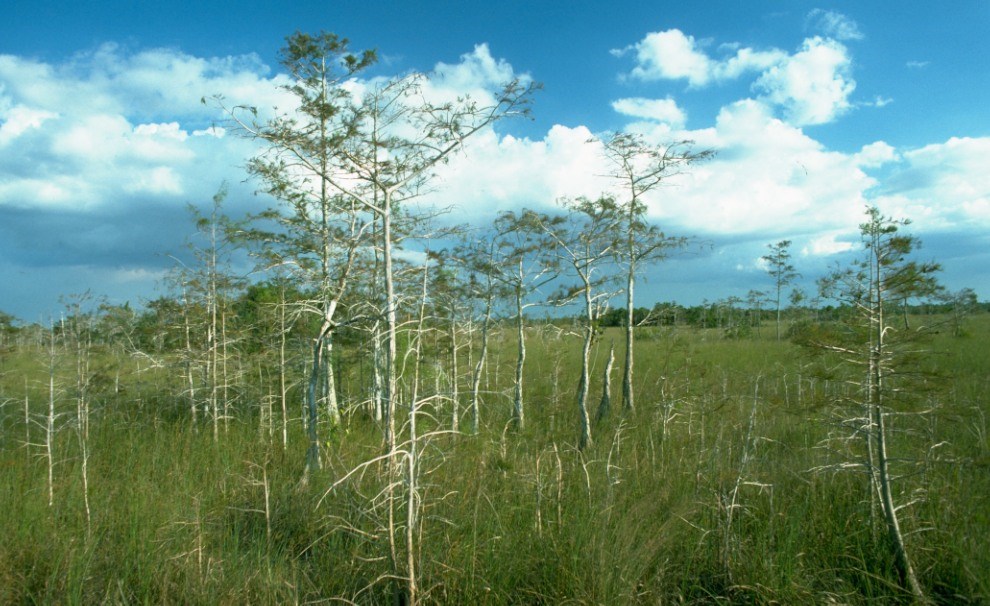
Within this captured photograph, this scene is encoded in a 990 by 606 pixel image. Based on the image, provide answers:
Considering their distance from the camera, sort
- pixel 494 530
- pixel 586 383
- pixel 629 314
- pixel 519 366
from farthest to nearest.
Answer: pixel 629 314
pixel 519 366
pixel 586 383
pixel 494 530

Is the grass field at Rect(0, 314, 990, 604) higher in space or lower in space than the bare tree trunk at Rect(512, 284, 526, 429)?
lower

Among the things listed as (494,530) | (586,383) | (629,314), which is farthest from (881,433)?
(629,314)

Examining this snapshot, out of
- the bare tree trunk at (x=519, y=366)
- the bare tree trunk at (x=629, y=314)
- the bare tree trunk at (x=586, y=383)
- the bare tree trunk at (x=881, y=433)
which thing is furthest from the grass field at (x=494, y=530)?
the bare tree trunk at (x=629, y=314)

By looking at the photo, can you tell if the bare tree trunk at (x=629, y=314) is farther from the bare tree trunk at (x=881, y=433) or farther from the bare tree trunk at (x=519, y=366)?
the bare tree trunk at (x=881, y=433)

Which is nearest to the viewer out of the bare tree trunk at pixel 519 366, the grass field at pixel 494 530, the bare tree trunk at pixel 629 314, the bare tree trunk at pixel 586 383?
the grass field at pixel 494 530

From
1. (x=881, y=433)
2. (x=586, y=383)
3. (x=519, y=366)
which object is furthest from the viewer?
(x=519, y=366)

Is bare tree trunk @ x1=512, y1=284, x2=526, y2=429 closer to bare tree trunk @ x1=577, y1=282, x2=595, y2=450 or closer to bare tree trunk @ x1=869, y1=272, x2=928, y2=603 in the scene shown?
bare tree trunk @ x1=577, y1=282, x2=595, y2=450

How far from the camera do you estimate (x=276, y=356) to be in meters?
10.6

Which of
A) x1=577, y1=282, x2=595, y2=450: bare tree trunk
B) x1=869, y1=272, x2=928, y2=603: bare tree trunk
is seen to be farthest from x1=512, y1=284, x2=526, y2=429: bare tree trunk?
x1=869, y1=272, x2=928, y2=603: bare tree trunk

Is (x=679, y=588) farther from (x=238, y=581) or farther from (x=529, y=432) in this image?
(x=529, y=432)

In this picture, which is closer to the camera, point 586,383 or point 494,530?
point 494,530

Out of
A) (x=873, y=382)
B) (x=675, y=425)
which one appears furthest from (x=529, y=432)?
(x=873, y=382)

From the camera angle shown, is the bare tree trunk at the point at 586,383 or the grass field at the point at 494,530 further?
the bare tree trunk at the point at 586,383

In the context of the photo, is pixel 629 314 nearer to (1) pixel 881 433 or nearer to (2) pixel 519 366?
(2) pixel 519 366
